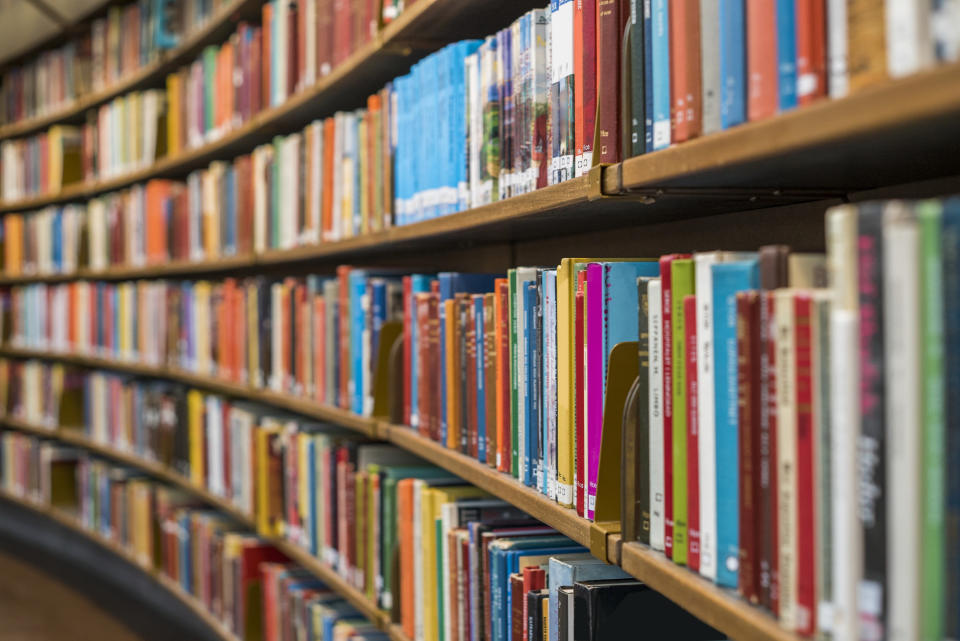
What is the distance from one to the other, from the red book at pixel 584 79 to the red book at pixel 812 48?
39cm

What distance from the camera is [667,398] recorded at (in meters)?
1.02

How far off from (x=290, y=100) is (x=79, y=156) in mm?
2330

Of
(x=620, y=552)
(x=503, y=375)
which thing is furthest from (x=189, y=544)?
(x=620, y=552)

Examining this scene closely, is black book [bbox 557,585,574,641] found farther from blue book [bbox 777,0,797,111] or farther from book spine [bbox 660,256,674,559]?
blue book [bbox 777,0,797,111]

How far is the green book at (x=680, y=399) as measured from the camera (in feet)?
3.20

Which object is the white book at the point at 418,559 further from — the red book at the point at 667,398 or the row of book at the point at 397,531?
the red book at the point at 667,398

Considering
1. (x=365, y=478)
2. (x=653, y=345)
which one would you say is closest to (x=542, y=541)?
(x=653, y=345)

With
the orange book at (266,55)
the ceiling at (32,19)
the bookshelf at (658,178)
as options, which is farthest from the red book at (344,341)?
the ceiling at (32,19)

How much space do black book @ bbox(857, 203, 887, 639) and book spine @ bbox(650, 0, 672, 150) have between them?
14.9 inches

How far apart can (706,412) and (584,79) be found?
497mm

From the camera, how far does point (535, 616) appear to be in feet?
4.45

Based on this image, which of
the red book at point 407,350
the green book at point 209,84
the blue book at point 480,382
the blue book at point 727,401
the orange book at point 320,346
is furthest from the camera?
the green book at point 209,84

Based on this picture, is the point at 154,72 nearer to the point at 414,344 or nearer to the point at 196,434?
the point at 196,434

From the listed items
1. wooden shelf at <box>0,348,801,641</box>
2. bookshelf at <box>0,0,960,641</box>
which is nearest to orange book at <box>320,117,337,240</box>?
bookshelf at <box>0,0,960,641</box>
